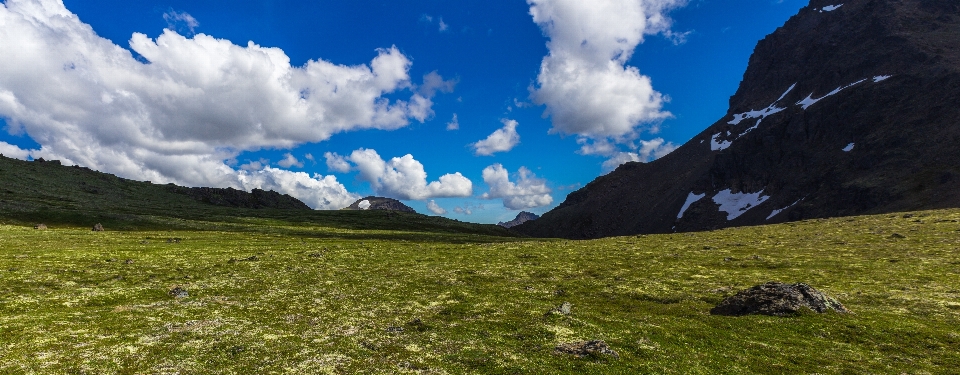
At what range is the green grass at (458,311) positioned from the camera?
20219 millimetres

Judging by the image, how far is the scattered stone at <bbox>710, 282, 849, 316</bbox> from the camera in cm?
2803

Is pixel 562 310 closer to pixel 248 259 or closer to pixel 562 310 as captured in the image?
pixel 562 310

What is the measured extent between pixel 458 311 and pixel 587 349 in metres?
11.3

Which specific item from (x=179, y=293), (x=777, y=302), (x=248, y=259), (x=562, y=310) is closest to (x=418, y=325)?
(x=562, y=310)

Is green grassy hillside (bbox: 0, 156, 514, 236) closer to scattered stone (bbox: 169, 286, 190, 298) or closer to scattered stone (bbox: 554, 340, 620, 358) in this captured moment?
scattered stone (bbox: 169, 286, 190, 298)

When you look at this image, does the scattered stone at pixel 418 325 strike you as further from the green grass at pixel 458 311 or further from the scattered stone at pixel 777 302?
the scattered stone at pixel 777 302

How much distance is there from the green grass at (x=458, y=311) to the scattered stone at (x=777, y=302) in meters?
0.94

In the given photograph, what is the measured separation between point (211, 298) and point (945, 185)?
208 m

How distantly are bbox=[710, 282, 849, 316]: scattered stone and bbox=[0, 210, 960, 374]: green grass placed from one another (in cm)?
94

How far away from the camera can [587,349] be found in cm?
2173

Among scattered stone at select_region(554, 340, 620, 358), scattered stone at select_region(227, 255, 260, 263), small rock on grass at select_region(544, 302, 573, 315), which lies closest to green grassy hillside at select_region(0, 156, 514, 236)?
scattered stone at select_region(227, 255, 260, 263)

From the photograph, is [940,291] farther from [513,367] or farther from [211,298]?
[211,298]

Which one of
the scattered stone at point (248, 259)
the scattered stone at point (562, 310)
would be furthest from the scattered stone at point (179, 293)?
the scattered stone at point (562, 310)

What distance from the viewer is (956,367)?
1911 centimetres
